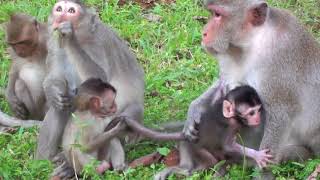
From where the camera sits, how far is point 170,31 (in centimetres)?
919

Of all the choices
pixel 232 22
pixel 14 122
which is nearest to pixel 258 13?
pixel 232 22

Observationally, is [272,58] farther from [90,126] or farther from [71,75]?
[71,75]

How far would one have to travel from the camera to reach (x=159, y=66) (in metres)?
8.54

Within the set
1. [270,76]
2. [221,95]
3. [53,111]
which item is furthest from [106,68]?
[270,76]

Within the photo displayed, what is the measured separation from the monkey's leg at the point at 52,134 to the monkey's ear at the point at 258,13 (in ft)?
5.46

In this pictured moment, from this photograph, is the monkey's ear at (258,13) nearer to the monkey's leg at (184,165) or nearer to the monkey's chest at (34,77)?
the monkey's leg at (184,165)

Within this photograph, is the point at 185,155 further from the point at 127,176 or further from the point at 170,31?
the point at 170,31

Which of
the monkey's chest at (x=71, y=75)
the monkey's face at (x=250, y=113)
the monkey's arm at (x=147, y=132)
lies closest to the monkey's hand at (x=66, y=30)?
the monkey's chest at (x=71, y=75)

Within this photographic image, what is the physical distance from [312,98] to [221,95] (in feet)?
2.36

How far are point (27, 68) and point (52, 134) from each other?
3.90 ft

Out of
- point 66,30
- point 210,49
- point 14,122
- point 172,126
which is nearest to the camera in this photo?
point 210,49

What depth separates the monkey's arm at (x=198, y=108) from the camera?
6.27 meters

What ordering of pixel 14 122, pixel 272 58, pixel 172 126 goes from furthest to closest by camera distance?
pixel 14 122
pixel 172 126
pixel 272 58

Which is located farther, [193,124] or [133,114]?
[133,114]
